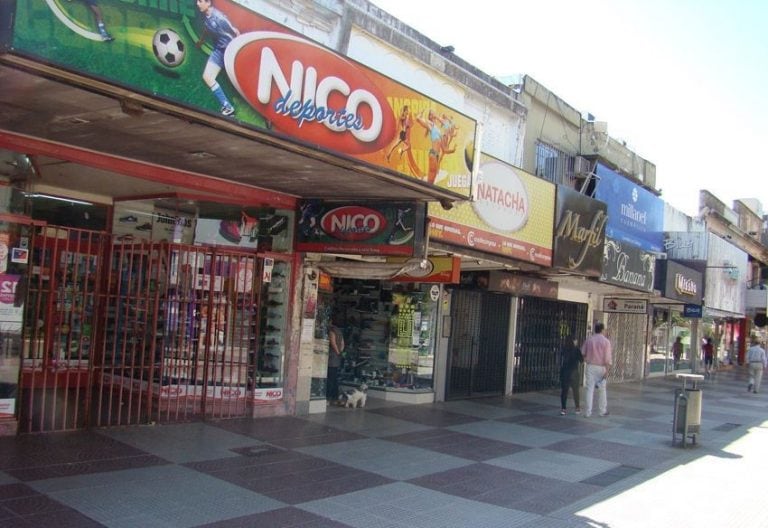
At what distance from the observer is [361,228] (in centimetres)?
1015

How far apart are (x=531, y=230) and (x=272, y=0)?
694 centimetres

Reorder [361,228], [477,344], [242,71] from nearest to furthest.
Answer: [242,71] < [361,228] < [477,344]

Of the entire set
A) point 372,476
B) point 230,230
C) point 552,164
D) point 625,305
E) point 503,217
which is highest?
point 552,164

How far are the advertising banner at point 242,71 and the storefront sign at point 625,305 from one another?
12751 mm

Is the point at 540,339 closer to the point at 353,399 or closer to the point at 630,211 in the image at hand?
the point at 630,211

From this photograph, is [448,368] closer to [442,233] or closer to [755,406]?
Result: [442,233]

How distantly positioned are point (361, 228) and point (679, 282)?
15.3 metres

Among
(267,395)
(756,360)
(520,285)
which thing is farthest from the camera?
(756,360)

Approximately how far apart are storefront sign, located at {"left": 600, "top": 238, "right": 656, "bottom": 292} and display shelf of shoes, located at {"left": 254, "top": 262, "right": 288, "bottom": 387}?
29.9 ft

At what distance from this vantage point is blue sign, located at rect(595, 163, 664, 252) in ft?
63.9

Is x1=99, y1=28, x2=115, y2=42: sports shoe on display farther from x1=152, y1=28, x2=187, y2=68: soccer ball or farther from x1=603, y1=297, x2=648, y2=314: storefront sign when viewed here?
x1=603, y1=297, x2=648, y2=314: storefront sign

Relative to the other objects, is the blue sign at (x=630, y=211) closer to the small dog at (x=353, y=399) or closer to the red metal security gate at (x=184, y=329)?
the small dog at (x=353, y=399)

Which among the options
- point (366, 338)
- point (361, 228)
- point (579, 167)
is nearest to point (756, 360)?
point (579, 167)

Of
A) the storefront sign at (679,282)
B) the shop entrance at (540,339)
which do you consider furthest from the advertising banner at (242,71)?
the storefront sign at (679,282)
